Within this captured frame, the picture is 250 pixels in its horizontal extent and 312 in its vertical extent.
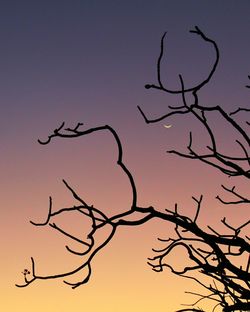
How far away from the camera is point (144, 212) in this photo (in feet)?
11.1

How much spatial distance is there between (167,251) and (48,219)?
1.31 meters

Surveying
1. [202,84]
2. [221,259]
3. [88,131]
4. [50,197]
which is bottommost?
[221,259]

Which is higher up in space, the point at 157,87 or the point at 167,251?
the point at 157,87

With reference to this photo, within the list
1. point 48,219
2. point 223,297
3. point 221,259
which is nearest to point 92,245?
point 48,219

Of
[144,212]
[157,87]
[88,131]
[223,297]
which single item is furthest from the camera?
[223,297]

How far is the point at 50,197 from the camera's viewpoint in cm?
334

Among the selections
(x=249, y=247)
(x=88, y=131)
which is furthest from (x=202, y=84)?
(x=249, y=247)

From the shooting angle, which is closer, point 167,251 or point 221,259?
point 221,259

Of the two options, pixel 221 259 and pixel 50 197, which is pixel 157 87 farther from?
pixel 221 259

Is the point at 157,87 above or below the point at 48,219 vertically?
above

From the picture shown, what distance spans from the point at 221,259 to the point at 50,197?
4.60 ft

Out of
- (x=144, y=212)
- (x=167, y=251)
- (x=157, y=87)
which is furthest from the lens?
(x=167, y=251)

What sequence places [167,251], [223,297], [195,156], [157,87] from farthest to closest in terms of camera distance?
[223,297] < [167,251] < [195,156] < [157,87]

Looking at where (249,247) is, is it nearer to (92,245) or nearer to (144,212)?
(144,212)
